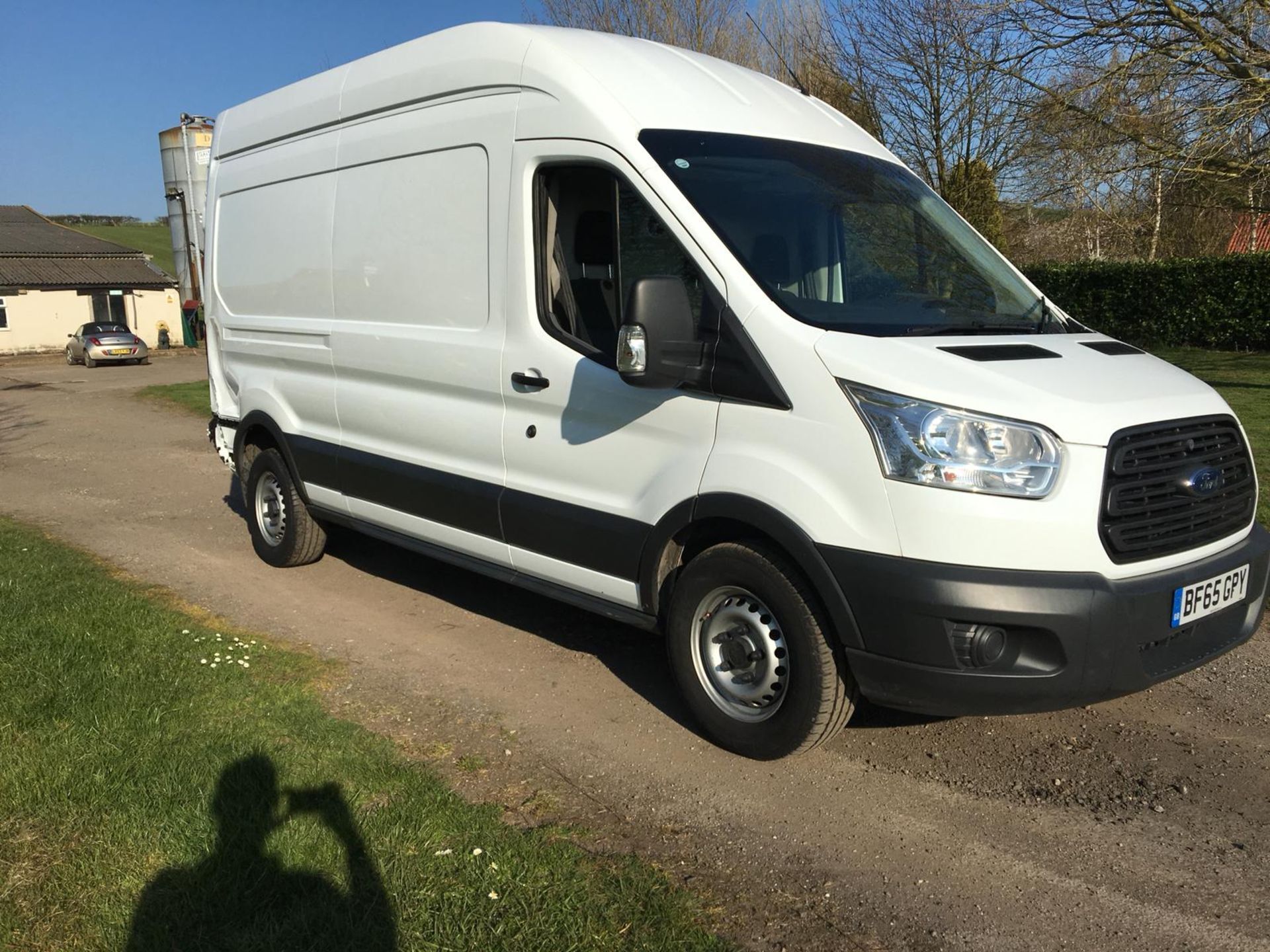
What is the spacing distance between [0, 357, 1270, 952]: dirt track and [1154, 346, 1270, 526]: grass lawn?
9.07 feet

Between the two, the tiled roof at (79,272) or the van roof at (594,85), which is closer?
the van roof at (594,85)

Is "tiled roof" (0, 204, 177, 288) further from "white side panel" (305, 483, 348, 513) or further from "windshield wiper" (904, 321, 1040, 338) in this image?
"windshield wiper" (904, 321, 1040, 338)

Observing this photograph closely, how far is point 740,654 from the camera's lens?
4184 millimetres

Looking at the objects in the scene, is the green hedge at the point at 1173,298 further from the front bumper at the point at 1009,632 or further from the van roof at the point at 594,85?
the front bumper at the point at 1009,632

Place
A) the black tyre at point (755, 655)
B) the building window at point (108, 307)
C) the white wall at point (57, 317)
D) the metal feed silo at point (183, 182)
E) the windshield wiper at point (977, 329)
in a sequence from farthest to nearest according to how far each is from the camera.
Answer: the building window at point (108, 307), the white wall at point (57, 317), the metal feed silo at point (183, 182), the windshield wiper at point (977, 329), the black tyre at point (755, 655)

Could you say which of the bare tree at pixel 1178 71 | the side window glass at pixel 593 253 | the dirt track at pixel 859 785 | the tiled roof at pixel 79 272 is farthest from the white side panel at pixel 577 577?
the tiled roof at pixel 79 272

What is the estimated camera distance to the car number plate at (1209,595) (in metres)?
3.70

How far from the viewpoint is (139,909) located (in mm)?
3133

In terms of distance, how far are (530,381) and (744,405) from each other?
120 cm

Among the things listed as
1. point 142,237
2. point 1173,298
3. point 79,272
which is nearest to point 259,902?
point 1173,298

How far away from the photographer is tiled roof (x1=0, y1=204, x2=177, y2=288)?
4784 cm

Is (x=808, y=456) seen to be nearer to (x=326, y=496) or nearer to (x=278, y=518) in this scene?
(x=326, y=496)

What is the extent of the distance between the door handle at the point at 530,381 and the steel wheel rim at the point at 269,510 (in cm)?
293

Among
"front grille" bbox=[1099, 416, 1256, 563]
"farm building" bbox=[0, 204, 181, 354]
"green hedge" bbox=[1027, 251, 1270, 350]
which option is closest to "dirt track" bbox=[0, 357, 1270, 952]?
"front grille" bbox=[1099, 416, 1256, 563]
